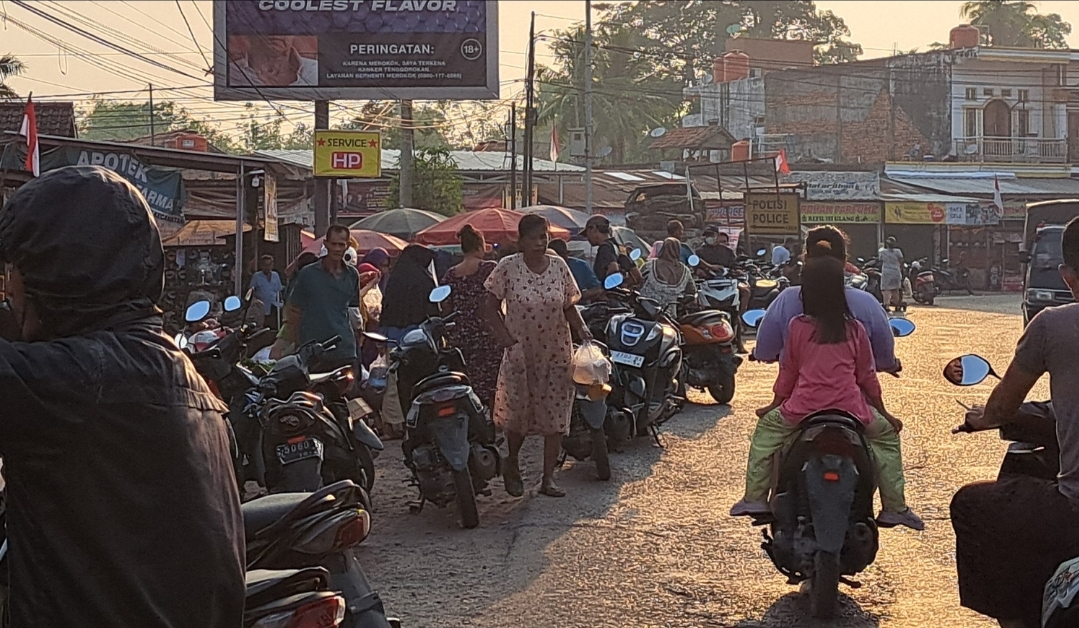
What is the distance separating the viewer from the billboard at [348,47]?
2250 centimetres

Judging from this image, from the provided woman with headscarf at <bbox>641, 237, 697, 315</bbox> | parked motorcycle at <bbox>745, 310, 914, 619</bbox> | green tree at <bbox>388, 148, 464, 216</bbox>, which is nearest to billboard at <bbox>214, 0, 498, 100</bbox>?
green tree at <bbox>388, 148, 464, 216</bbox>

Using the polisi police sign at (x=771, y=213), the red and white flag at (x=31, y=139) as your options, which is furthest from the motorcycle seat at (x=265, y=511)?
the polisi police sign at (x=771, y=213)

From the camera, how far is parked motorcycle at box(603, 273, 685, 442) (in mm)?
8977

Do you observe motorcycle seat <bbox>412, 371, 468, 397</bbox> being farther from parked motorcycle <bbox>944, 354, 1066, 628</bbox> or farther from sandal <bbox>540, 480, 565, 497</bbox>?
parked motorcycle <bbox>944, 354, 1066, 628</bbox>

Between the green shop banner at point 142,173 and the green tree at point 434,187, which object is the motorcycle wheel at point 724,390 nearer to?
the green shop banner at point 142,173

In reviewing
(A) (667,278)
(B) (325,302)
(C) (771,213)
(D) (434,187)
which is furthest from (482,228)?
(D) (434,187)

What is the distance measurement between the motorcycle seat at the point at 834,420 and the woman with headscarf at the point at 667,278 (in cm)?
699

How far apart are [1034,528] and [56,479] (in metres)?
2.87

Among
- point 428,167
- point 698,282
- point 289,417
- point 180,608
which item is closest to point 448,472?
point 289,417

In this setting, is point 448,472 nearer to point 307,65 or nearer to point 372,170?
point 372,170

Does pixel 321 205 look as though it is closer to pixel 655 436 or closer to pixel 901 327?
pixel 655 436

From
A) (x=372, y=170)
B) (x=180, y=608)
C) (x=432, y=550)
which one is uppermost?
(x=372, y=170)

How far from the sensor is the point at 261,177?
1513cm

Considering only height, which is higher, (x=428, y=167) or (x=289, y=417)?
(x=428, y=167)
